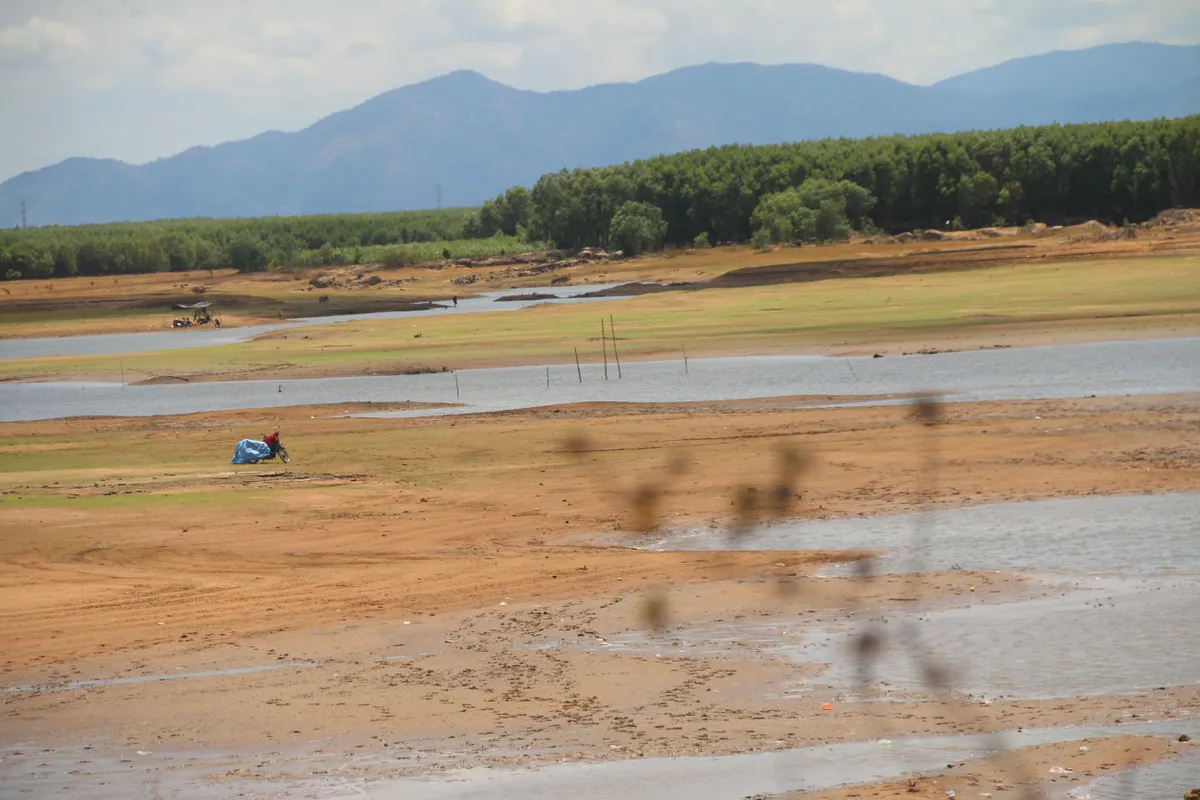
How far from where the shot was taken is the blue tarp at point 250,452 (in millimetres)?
28828

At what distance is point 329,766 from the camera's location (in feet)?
40.2

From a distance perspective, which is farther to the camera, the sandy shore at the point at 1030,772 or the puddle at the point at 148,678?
the puddle at the point at 148,678

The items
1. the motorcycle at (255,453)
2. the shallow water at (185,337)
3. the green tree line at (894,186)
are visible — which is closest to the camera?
the motorcycle at (255,453)

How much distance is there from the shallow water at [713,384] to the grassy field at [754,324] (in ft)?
8.90

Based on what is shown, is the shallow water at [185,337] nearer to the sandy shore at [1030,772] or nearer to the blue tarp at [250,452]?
the blue tarp at [250,452]

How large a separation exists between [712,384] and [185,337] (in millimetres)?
37647

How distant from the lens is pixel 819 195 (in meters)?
99.8

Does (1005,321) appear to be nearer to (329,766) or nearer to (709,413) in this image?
(709,413)

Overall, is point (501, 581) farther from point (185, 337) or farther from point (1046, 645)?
point (185, 337)

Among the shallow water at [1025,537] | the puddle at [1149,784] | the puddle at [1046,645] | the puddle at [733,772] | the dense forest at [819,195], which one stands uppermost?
the dense forest at [819,195]

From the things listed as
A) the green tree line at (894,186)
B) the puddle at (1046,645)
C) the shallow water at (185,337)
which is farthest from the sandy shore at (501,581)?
the green tree line at (894,186)

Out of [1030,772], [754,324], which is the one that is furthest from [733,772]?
[754,324]

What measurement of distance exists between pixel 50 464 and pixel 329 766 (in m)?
20.2

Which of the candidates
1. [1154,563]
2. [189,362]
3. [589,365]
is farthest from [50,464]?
[189,362]
